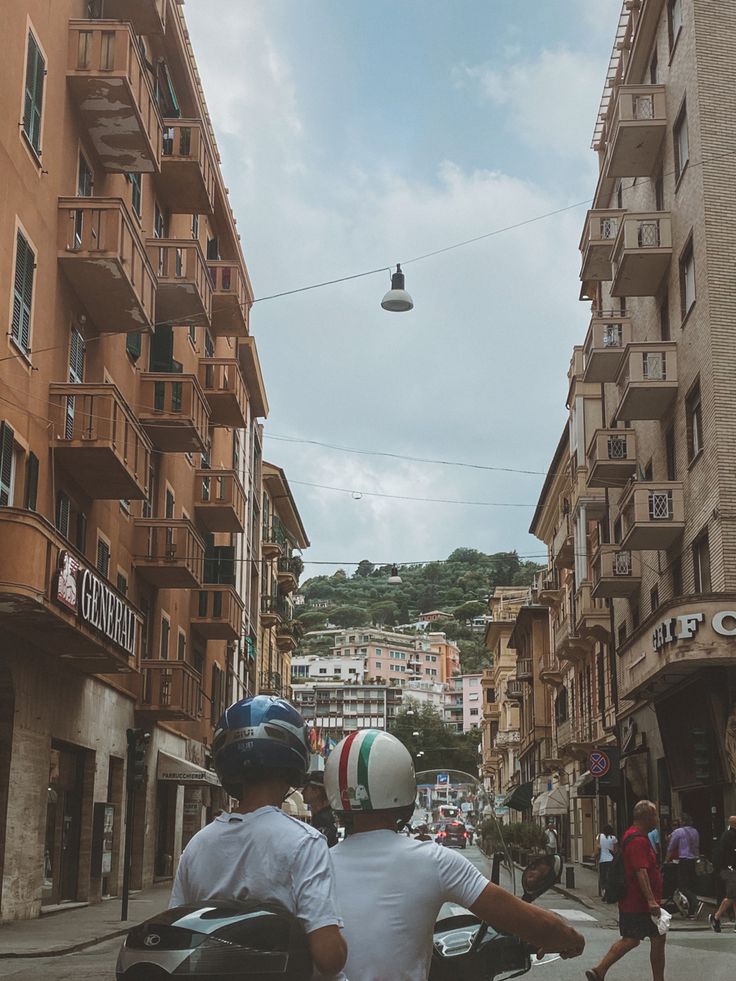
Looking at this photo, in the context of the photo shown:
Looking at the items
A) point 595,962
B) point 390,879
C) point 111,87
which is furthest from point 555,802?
point 390,879

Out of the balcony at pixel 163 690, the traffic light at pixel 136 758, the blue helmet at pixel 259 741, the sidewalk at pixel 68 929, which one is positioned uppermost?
the balcony at pixel 163 690

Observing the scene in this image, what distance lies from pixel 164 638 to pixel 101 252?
14270 millimetres

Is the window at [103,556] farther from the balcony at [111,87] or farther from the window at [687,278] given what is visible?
the window at [687,278]

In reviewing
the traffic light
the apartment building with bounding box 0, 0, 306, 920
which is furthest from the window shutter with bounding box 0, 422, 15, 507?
the traffic light

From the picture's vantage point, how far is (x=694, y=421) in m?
27.4

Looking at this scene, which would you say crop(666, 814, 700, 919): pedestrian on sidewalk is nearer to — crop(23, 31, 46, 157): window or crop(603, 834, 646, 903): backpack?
crop(603, 834, 646, 903): backpack

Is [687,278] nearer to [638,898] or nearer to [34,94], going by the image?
[34,94]

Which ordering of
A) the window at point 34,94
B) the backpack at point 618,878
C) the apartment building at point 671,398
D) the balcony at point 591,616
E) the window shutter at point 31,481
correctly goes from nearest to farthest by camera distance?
1. the backpack at point 618,878
2. the window at point 34,94
3. the window shutter at point 31,481
4. the apartment building at point 671,398
5. the balcony at point 591,616

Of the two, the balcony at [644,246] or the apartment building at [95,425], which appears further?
the balcony at [644,246]

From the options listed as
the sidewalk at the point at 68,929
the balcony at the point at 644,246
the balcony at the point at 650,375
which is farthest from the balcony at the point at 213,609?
the balcony at the point at 644,246

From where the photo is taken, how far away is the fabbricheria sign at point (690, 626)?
23516mm

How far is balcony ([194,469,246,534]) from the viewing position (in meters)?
37.5

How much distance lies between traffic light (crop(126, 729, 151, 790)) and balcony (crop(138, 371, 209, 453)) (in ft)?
29.9

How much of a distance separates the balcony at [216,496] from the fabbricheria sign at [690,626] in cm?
1576
